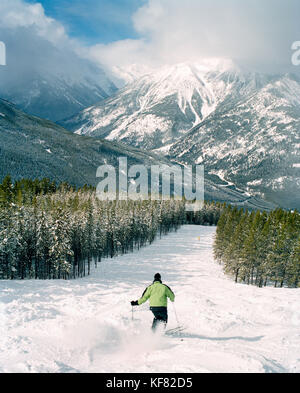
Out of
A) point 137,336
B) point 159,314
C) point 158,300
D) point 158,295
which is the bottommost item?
point 137,336

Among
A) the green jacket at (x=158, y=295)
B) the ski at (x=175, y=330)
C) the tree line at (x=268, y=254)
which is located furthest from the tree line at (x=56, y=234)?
the green jacket at (x=158, y=295)

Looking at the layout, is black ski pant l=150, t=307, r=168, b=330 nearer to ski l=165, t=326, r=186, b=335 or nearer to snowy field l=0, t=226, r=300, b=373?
snowy field l=0, t=226, r=300, b=373

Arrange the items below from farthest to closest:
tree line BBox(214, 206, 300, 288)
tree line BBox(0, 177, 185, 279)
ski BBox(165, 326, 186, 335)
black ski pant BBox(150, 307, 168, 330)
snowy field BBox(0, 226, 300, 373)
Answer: tree line BBox(214, 206, 300, 288) < tree line BBox(0, 177, 185, 279) < ski BBox(165, 326, 186, 335) < black ski pant BBox(150, 307, 168, 330) < snowy field BBox(0, 226, 300, 373)

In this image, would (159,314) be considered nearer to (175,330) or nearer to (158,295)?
(158,295)

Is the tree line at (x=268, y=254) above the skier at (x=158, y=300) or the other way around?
the other way around

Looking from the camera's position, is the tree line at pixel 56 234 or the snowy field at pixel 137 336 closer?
the snowy field at pixel 137 336

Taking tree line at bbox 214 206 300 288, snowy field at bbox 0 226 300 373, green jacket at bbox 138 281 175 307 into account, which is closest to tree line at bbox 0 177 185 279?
snowy field at bbox 0 226 300 373

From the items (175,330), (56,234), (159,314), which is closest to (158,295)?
(159,314)

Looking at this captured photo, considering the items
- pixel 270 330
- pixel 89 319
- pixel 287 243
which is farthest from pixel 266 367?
pixel 287 243

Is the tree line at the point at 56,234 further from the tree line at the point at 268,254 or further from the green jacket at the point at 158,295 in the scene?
the green jacket at the point at 158,295
